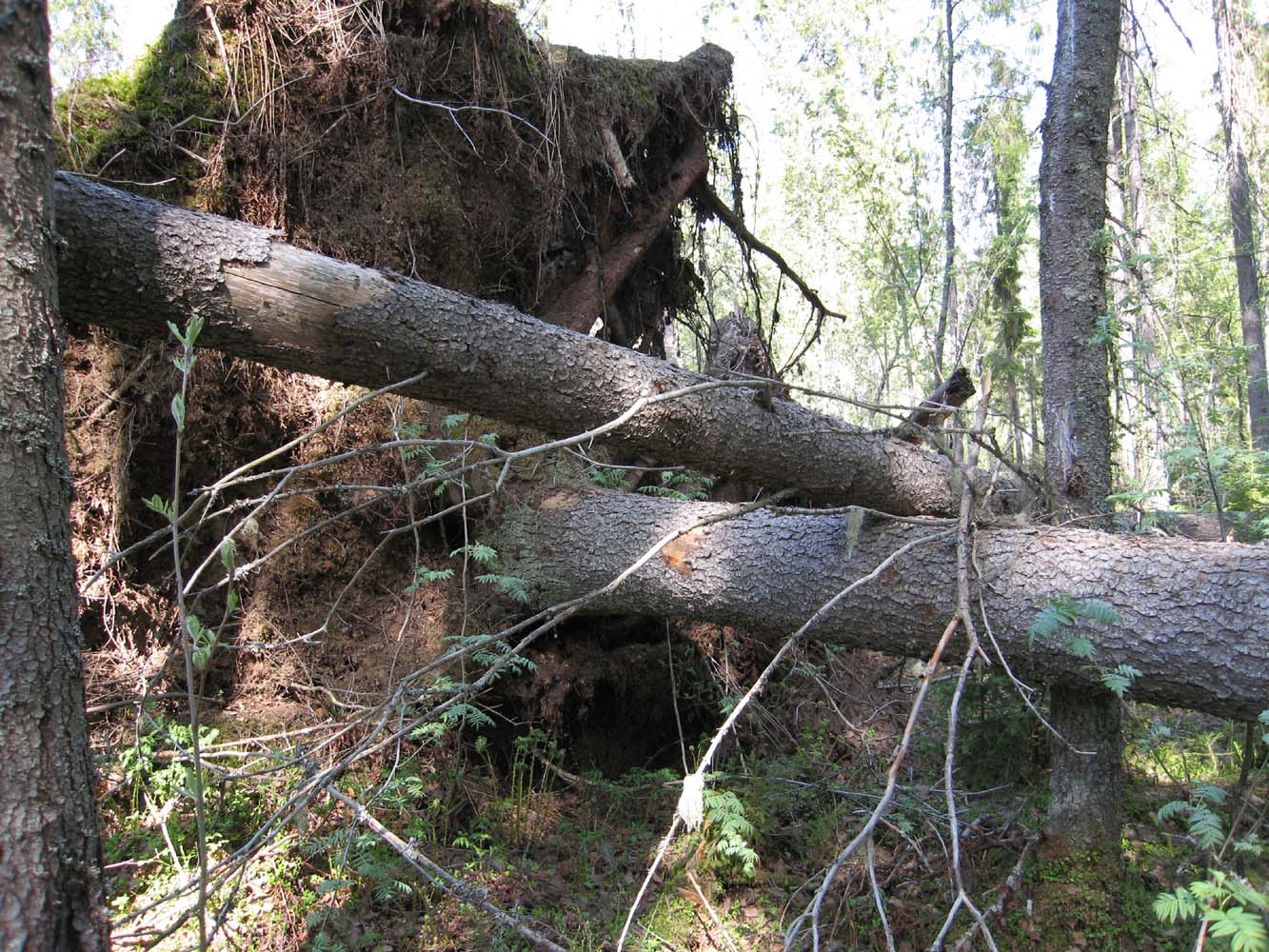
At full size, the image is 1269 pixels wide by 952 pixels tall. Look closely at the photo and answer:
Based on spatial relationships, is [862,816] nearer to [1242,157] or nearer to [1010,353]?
[1010,353]

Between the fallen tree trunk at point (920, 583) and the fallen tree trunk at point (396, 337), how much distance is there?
0.45 meters

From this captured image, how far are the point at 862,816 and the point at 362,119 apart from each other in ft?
14.8

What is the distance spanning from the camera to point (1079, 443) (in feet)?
11.6

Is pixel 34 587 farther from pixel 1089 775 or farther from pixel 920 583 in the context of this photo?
pixel 1089 775

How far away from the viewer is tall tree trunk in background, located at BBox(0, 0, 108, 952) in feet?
5.41

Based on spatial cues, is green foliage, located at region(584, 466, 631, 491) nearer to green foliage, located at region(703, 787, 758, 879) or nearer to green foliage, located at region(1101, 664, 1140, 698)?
green foliage, located at region(703, 787, 758, 879)

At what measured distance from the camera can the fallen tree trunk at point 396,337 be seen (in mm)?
2289

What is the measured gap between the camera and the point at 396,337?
8.75 feet

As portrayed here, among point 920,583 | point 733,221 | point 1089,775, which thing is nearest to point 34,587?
point 920,583

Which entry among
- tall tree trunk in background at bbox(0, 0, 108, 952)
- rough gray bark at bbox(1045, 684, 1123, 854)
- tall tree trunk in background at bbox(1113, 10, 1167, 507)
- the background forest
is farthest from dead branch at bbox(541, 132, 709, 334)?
rough gray bark at bbox(1045, 684, 1123, 854)

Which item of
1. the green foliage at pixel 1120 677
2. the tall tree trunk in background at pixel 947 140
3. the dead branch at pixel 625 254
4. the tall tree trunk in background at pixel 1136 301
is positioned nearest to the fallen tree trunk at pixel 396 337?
the green foliage at pixel 1120 677

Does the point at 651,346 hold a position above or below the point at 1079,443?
above

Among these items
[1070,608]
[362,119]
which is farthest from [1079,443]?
[362,119]

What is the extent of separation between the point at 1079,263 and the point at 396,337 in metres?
3.13
